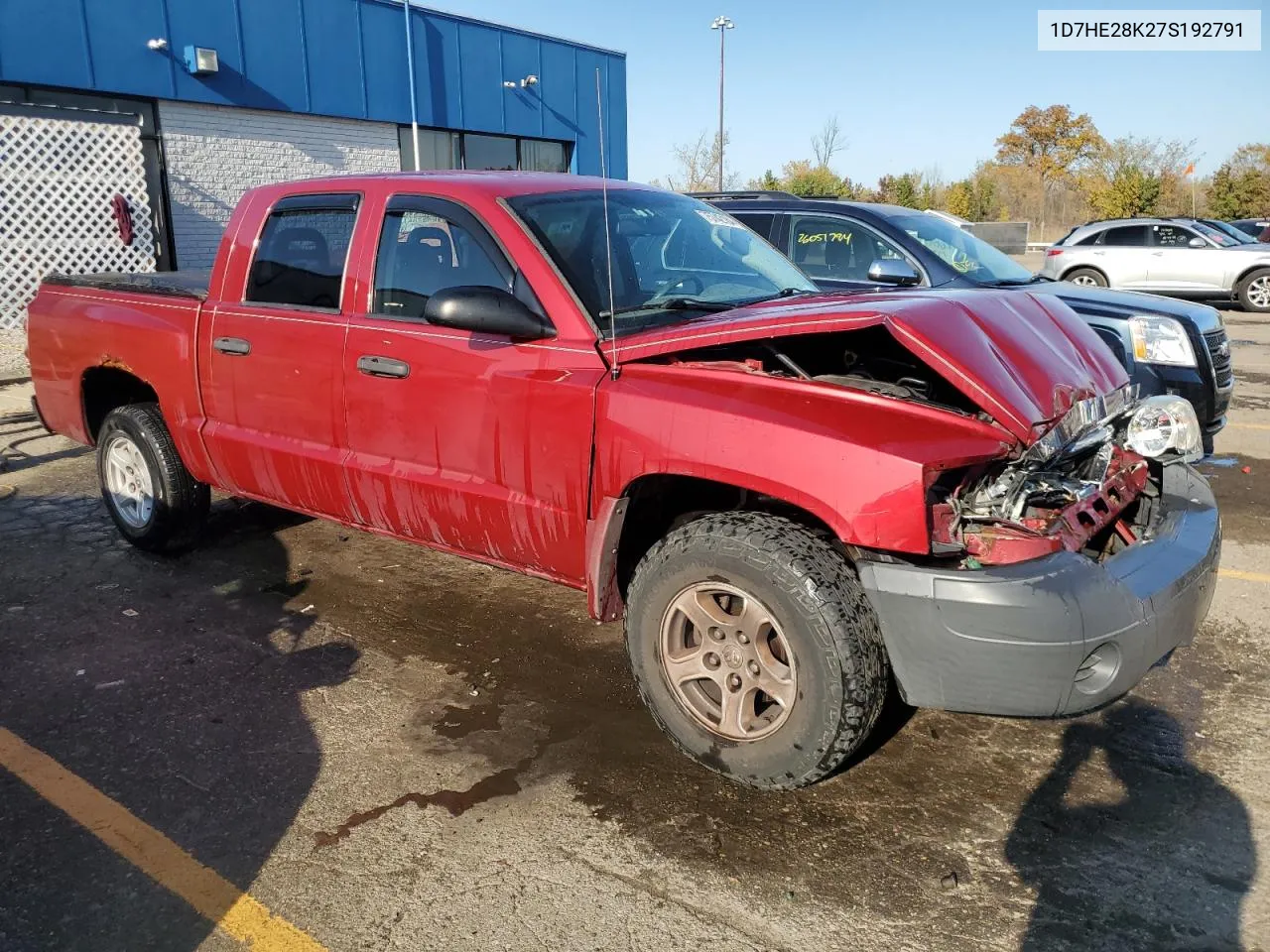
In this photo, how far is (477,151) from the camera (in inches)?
781

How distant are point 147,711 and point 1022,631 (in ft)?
10.0

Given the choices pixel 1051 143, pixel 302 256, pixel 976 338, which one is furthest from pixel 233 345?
pixel 1051 143

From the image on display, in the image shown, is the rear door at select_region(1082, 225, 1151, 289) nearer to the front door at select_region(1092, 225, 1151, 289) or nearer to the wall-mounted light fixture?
the front door at select_region(1092, 225, 1151, 289)

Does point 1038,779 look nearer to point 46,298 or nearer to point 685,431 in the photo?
point 685,431

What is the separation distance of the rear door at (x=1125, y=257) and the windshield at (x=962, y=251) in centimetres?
1113

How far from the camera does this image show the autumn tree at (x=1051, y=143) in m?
54.6

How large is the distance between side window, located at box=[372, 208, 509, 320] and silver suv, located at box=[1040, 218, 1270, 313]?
15.3 meters

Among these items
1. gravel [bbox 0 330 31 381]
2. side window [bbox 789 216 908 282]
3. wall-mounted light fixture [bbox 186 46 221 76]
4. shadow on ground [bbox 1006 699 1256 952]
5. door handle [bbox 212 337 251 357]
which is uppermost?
wall-mounted light fixture [bbox 186 46 221 76]

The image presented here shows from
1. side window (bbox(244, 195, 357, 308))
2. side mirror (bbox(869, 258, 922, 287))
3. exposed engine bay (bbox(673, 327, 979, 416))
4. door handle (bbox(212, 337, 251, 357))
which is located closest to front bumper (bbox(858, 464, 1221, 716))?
exposed engine bay (bbox(673, 327, 979, 416))

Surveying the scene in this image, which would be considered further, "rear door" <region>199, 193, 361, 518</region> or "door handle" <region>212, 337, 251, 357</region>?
"door handle" <region>212, 337, 251, 357</region>

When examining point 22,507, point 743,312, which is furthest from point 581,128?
point 743,312

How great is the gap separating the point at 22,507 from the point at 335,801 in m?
4.48

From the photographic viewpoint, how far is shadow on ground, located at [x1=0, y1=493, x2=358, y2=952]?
2.64 metres

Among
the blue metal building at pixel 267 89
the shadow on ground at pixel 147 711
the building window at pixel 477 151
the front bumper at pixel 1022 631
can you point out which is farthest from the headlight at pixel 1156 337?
the building window at pixel 477 151
